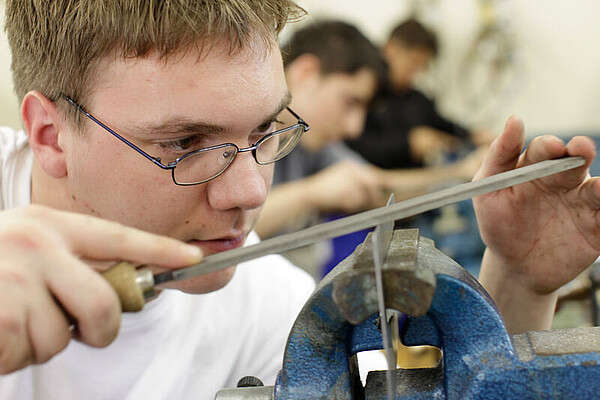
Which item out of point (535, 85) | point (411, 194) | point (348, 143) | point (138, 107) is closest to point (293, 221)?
point (411, 194)

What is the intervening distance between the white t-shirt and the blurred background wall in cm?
362

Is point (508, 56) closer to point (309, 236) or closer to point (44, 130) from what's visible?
point (44, 130)

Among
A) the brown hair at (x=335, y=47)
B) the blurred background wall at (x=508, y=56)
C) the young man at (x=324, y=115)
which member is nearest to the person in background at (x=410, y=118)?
the blurred background wall at (x=508, y=56)

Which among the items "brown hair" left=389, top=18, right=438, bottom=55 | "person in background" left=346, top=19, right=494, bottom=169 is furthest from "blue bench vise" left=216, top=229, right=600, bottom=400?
"brown hair" left=389, top=18, right=438, bottom=55

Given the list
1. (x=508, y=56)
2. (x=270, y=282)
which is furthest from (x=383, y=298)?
(x=508, y=56)

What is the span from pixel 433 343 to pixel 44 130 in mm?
730

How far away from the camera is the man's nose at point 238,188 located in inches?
36.9

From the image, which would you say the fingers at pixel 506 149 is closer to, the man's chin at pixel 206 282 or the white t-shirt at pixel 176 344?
the man's chin at pixel 206 282

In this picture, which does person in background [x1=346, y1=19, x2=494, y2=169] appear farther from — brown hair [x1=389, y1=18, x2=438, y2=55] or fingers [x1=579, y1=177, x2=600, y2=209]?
fingers [x1=579, y1=177, x2=600, y2=209]

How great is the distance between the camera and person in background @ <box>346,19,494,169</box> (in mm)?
3750

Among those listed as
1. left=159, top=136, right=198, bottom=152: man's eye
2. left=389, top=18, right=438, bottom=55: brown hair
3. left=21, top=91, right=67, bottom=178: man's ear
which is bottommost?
left=389, top=18, right=438, bottom=55: brown hair

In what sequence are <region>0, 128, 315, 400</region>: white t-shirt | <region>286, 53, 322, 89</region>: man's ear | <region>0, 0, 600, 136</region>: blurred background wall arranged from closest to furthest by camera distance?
<region>0, 128, 315, 400</region>: white t-shirt, <region>286, 53, 322, 89</region>: man's ear, <region>0, 0, 600, 136</region>: blurred background wall

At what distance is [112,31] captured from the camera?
0.91m

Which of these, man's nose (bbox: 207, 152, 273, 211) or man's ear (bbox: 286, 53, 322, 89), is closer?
man's nose (bbox: 207, 152, 273, 211)
